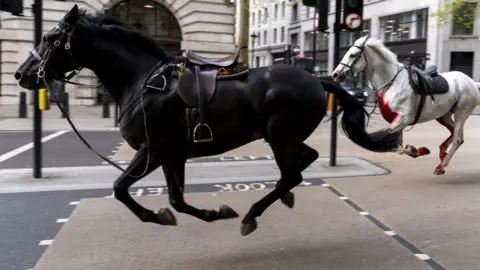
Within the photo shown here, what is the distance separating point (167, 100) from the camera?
154 inches

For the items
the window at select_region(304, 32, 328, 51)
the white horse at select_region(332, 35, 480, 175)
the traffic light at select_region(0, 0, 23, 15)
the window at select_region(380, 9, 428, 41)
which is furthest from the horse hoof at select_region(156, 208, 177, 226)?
the window at select_region(304, 32, 328, 51)

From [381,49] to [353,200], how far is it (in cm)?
264

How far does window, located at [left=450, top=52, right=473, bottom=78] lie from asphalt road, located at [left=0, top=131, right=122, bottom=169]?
28.8 m

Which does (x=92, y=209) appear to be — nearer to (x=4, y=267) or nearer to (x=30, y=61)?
(x=4, y=267)

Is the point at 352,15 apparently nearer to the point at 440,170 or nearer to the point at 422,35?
the point at 440,170

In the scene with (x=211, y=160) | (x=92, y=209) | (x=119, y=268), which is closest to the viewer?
(x=119, y=268)

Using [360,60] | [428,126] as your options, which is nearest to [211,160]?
[360,60]

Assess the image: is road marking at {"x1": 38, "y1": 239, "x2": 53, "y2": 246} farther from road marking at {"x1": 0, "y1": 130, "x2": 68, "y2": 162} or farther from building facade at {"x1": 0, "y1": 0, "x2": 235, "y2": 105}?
building facade at {"x1": 0, "y1": 0, "x2": 235, "y2": 105}

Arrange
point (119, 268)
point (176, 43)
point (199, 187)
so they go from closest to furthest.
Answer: point (119, 268) < point (199, 187) < point (176, 43)

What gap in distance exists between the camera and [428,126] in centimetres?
1555

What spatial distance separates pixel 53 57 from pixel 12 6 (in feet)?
12.2

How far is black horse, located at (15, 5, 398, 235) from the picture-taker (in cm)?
389

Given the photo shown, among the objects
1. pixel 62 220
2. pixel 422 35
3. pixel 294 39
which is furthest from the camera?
pixel 294 39

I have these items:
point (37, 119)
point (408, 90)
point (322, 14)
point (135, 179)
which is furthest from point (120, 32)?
point (322, 14)
